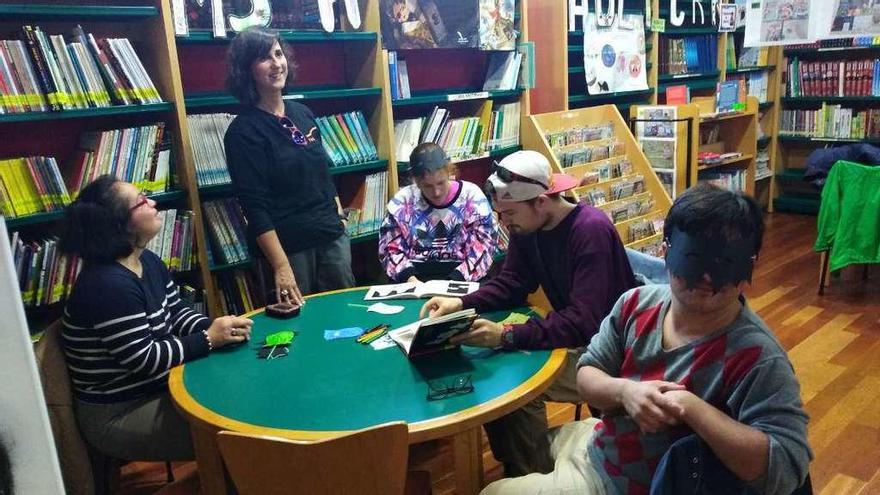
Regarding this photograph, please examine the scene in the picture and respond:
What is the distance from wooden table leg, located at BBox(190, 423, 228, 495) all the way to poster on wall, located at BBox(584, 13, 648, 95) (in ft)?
11.4

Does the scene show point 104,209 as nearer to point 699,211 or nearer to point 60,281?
point 60,281

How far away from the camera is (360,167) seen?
3.19 m

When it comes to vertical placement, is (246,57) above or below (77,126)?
above

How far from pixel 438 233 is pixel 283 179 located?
71 centimetres

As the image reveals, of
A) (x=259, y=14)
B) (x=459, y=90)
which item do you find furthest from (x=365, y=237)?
(x=459, y=90)

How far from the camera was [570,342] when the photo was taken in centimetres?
168

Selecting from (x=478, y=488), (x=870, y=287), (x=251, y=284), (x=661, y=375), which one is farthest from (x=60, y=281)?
(x=870, y=287)

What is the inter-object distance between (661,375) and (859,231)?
328 cm

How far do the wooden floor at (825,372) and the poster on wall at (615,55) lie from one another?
5.20 feet

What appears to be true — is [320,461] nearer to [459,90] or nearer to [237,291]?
[237,291]

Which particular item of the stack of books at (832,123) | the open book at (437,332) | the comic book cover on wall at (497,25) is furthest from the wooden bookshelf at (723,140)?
the open book at (437,332)

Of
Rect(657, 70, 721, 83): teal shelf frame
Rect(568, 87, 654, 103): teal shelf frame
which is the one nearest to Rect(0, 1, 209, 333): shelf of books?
Rect(568, 87, 654, 103): teal shelf frame

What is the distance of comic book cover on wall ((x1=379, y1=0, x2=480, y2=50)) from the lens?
3209 millimetres

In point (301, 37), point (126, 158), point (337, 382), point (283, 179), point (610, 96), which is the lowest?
point (337, 382)
